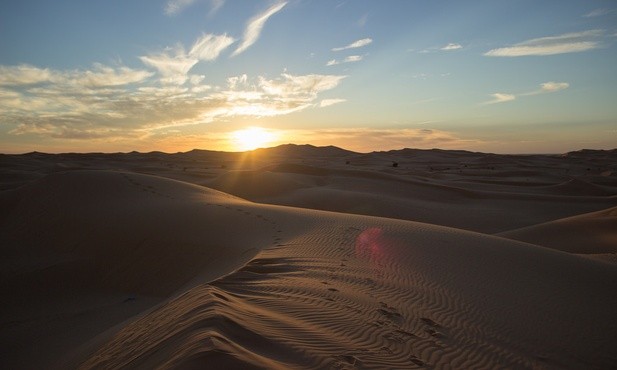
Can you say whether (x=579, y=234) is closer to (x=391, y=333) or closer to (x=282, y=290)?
(x=391, y=333)

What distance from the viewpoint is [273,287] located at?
167 inches

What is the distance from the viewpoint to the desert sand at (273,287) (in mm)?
2998

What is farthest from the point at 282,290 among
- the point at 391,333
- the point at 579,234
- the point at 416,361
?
the point at 579,234

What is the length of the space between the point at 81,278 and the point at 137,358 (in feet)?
15.4

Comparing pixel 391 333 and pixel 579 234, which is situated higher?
pixel 391 333

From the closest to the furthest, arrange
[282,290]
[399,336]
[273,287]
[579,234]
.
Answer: [399,336]
[282,290]
[273,287]
[579,234]

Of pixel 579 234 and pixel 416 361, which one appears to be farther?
pixel 579 234

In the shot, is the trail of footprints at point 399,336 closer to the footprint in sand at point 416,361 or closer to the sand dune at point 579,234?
the footprint in sand at point 416,361

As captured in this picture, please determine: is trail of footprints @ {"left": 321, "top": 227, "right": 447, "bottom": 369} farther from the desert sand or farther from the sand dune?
the sand dune

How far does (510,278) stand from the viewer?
534 cm

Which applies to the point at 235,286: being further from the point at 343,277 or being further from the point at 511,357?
the point at 511,357

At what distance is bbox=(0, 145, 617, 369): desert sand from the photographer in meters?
3.00

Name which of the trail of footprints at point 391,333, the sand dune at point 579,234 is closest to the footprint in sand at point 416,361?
the trail of footprints at point 391,333

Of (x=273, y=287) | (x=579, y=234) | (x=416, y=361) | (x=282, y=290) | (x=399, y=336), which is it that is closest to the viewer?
(x=416, y=361)
